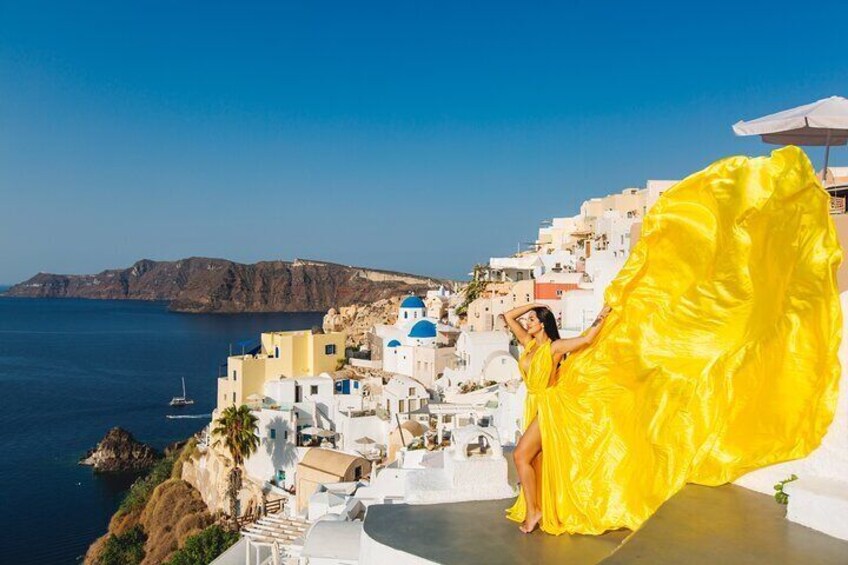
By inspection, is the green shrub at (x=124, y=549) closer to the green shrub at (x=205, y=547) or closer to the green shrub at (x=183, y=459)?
the green shrub at (x=183, y=459)

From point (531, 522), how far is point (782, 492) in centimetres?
238

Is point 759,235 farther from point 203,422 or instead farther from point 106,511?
point 203,422

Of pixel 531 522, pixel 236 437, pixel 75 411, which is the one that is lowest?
pixel 75 411

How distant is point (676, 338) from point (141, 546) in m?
32.2

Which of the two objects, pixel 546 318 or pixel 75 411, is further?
pixel 75 411

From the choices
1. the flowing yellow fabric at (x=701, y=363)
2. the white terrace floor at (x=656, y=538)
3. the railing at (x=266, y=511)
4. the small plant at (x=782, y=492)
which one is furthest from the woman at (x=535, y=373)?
the railing at (x=266, y=511)

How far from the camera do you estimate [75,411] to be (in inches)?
2559

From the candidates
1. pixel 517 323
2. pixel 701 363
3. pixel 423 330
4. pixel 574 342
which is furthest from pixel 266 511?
pixel 701 363

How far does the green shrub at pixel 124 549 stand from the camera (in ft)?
105

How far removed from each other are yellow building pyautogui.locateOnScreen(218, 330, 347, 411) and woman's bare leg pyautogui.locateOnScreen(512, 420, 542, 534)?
107 ft

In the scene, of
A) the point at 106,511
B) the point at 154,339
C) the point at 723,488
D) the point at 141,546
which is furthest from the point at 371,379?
the point at 154,339

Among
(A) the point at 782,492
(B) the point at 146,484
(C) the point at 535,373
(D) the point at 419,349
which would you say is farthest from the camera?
(D) the point at 419,349

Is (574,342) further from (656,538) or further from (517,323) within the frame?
(656,538)

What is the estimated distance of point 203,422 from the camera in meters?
63.2
